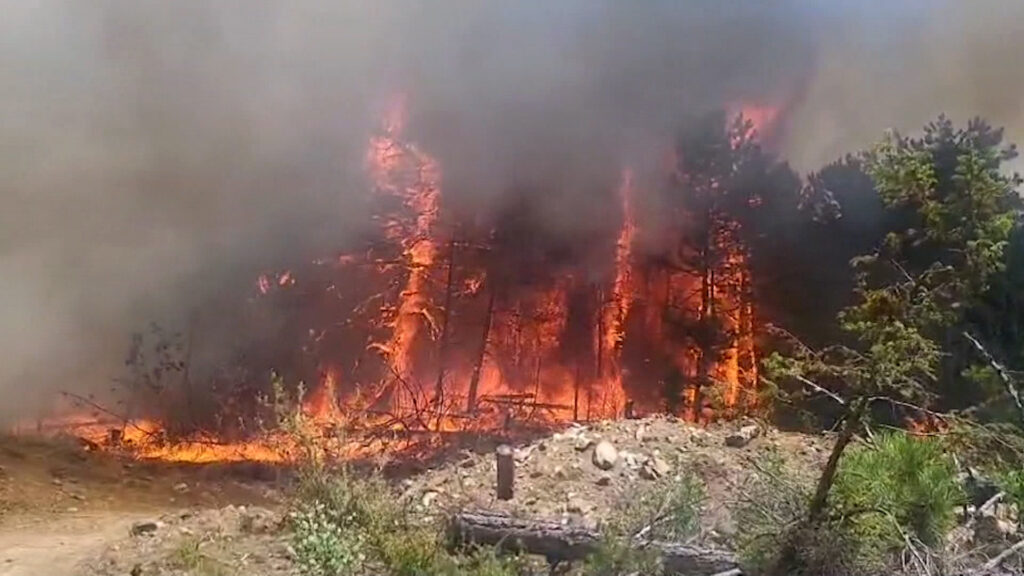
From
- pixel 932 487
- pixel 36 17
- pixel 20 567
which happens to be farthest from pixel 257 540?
pixel 36 17

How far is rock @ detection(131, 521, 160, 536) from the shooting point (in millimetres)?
7400

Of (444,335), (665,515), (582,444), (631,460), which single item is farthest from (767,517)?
(444,335)

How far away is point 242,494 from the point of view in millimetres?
9617

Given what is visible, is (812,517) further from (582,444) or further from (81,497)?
(81,497)

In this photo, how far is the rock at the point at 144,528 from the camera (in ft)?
24.3

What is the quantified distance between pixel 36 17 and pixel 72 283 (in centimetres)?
319

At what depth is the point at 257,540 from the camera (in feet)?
23.0

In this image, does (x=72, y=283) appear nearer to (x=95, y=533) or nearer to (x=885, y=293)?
(x=95, y=533)

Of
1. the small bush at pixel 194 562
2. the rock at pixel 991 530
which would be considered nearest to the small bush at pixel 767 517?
the rock at pixel 991 530

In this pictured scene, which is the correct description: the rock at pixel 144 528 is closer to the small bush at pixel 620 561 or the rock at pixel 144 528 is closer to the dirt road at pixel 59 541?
the dirt road at pixel 59 541

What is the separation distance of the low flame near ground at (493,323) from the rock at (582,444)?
344 cm

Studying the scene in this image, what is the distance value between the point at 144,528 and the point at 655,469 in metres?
4.10

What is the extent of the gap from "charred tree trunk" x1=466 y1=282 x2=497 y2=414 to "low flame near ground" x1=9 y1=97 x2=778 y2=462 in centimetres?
2

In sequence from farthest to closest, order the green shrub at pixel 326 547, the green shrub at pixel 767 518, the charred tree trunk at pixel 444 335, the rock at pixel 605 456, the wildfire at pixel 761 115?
the wildfire at pixel 761 115
the charred tree trunk at pixel 444 335
the rock at pixel 605 456
the green shrub at pixel 326 547
the green shrub at pixel 767 518
